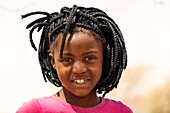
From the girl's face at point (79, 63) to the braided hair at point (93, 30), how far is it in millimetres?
73

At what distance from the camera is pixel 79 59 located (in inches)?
90.3

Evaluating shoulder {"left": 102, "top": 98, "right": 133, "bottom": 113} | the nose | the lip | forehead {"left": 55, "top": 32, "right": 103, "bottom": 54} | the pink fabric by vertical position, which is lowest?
shoulder {"left": 102, "top": 98, "right": 133, "bottom": 113}

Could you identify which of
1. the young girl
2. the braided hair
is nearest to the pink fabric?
the young girl

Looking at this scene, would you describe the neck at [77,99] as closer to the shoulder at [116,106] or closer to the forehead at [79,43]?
the shoulder at [116,106]

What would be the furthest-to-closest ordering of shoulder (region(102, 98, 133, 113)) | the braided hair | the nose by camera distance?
1. shoulder (region(102, 98, 133, 113))
2. the braided hair
3. the nose

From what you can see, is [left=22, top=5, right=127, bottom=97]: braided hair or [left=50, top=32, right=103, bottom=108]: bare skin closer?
[left=50, top=32, right=103, bottom=108]: bare skin

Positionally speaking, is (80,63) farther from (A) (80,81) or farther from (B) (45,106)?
(B) (45,106)

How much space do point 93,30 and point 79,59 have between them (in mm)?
173

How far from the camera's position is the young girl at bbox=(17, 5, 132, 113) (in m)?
2.30

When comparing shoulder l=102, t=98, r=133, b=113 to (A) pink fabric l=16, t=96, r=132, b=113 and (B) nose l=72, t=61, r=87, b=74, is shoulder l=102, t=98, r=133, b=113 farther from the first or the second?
(B) nose l=72, t=61, r=87, b=74

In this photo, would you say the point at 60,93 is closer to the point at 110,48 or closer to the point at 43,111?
the point at 43,111

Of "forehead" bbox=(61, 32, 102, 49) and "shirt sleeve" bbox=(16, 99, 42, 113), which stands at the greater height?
"forehead" bbox=(61, 32, 102, 49)

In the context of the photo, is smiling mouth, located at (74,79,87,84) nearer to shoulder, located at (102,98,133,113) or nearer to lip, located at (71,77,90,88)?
lip, located at (71,77,90,88)

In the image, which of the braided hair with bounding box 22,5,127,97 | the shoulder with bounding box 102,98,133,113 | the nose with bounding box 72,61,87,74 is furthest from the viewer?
the shoulder with bounding box 102,98,133,113
